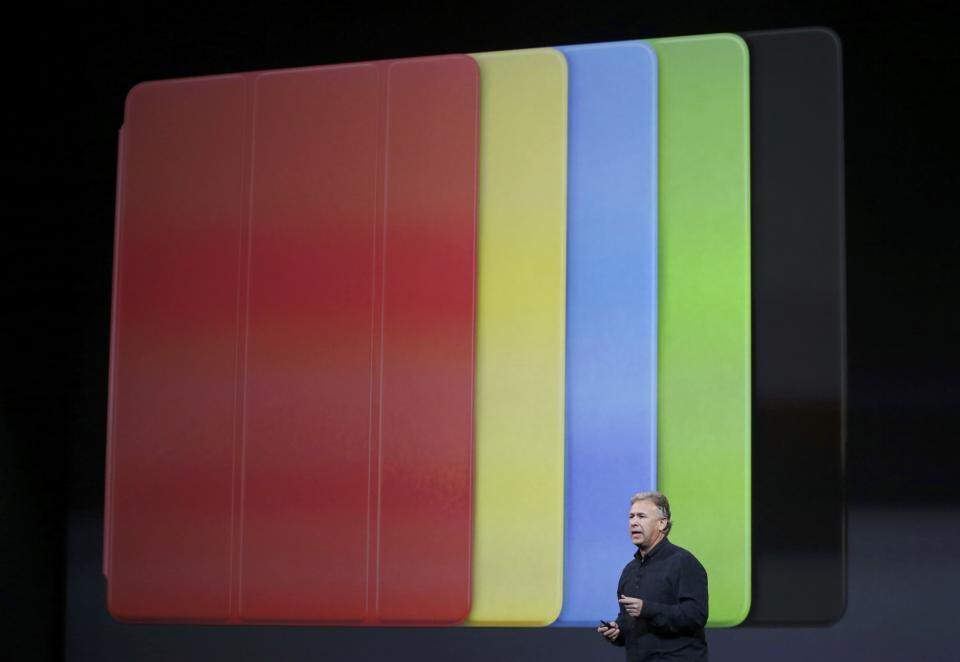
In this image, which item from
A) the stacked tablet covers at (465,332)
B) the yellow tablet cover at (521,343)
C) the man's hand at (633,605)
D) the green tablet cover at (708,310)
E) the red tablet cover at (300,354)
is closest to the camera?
the man's hand at (633,605)

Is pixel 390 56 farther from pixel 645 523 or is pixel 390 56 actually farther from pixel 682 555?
pixel 682 555

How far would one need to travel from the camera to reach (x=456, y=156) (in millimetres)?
5996

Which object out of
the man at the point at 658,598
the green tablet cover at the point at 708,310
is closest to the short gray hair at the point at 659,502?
the man at the point at 658,598

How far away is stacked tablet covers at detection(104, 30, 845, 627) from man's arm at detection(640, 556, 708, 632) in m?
1.10

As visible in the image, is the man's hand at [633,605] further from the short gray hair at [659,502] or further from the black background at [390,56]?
the black background at [390,56]

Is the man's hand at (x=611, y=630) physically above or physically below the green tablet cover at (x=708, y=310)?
below

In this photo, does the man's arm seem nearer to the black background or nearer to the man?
the man

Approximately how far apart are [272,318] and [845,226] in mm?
2469

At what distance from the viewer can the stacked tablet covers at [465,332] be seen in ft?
18.4

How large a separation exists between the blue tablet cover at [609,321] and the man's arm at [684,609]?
1.16 meters

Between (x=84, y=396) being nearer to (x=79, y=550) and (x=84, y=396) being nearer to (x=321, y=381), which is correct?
(x=79, y=550)

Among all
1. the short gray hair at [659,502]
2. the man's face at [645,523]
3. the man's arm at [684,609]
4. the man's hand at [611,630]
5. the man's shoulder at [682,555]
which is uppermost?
the short gray hair at [659,502]

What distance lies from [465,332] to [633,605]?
1849mm

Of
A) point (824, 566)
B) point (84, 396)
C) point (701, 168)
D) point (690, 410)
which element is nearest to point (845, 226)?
point (701, 168)
